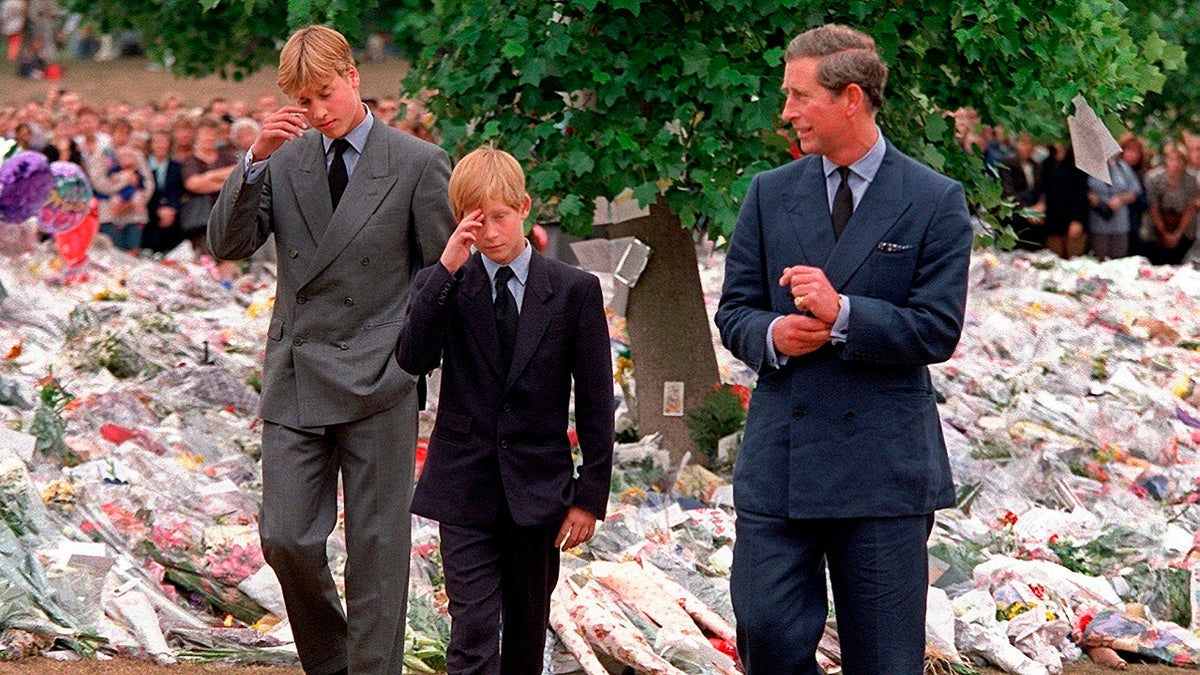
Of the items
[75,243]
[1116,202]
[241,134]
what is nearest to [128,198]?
[241,134]

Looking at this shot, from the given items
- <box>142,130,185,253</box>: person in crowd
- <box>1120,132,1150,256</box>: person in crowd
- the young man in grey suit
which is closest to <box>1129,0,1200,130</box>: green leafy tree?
<box>1120,132,1150,256</box>: person in crowd

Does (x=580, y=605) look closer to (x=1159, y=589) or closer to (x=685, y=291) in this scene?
(x=1159, y=589)

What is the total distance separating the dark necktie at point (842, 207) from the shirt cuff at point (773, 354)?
0.91 ft

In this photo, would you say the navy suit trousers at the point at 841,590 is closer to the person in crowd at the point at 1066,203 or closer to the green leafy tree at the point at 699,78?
the green leafy tree at the point at 699,78

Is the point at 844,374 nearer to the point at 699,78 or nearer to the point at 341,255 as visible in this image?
the point at 341,255

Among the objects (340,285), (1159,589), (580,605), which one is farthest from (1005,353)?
(340,285)

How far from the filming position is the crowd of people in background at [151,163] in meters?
18.2

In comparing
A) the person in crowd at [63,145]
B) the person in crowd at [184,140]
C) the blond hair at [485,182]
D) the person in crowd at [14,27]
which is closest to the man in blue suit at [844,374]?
the blond hair at [485,182]

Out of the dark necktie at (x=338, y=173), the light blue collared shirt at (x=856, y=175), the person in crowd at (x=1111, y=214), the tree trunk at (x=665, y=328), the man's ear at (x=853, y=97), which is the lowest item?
the person in crowd at (x=1111, y=214)

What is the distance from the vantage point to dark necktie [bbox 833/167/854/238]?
15.2ft

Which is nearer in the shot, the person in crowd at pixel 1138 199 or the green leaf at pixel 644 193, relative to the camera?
the green leaf at pixel 644 193

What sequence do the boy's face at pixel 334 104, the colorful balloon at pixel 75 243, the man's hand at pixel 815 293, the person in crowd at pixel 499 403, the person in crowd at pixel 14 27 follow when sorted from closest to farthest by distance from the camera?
the man's hand at pixel 815 293, the person in crowd at pixel 499 403, the boy's face at pixel 334 104, the colorful balloon at pixel 75 243, the person in crowd at pixel 14 27

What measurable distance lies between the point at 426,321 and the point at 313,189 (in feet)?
2.66

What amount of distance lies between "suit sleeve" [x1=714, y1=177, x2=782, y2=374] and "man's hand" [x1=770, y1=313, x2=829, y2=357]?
0.36 ft
